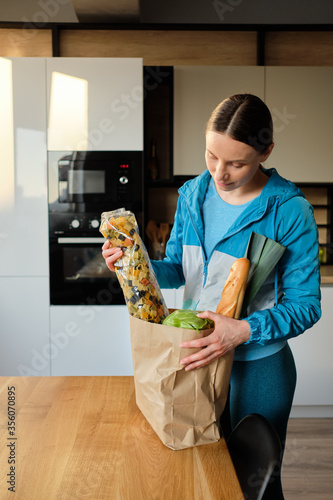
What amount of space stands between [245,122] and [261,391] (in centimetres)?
64

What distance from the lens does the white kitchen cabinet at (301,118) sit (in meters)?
2.96

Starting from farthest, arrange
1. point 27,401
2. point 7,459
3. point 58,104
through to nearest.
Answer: point 58,104 → point 27,401 → point 7,459

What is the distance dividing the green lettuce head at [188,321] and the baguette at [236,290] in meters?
0.09

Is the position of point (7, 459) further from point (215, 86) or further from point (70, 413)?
point (215, 86)

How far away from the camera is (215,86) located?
2.98 m

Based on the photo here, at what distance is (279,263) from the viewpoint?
1175mm

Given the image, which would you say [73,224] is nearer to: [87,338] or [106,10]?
[87,338]

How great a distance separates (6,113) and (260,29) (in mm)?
1752

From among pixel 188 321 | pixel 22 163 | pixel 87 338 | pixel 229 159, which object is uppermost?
pixel 22 163

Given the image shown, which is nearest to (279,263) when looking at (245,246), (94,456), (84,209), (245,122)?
(245,246)

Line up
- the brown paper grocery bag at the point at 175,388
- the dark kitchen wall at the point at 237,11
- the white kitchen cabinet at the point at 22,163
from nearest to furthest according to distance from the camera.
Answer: the brown paper grocery bag at the point at 175,388 → the white kitchen cabinet at the point at 22,163 → the dark kitchen wall at the point at 237,11

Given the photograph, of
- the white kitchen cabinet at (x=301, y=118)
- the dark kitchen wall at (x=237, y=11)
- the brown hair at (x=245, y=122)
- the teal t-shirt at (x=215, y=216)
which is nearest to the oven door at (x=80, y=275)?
the white kitchen cabinet at (x=301, y=118)

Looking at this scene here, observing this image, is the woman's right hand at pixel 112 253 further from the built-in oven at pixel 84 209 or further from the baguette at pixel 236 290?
the built-in oven at pixel 84 209

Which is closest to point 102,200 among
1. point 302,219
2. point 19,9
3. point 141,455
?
point 19,9
